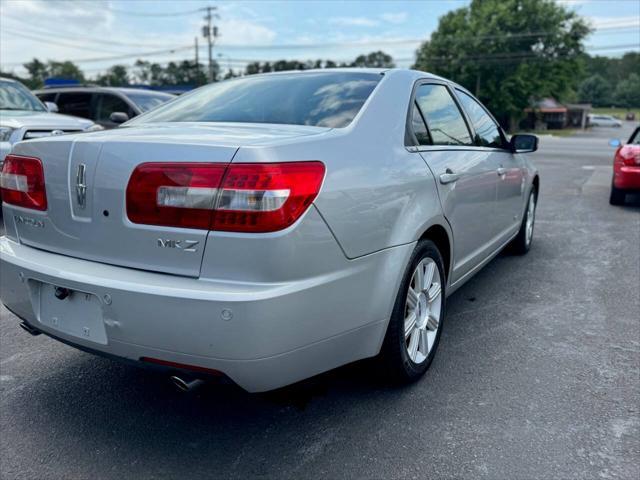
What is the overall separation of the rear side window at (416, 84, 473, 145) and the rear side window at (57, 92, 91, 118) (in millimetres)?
8425

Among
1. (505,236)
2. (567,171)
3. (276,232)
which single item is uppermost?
(276,232)

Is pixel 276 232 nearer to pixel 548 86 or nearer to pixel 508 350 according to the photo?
pixel 508 350

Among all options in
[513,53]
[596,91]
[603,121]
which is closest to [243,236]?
[513,53]

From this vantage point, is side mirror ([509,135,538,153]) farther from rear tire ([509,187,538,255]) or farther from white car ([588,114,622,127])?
white car ([588,114,622,127])

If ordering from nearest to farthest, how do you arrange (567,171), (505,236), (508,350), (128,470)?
1. (128,470)
2. (508,350)
3. (505,236)
4. (567,171)

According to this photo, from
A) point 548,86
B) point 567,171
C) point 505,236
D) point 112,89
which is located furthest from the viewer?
point 548,86

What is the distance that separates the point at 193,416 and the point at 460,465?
121 centimetres

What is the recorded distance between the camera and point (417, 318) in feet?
9.60

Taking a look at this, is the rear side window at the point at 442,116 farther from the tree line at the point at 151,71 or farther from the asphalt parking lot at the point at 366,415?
the tree line at the point at 151,71

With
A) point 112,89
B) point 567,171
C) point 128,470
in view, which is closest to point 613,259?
point 128,470

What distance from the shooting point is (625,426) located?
2527 mm

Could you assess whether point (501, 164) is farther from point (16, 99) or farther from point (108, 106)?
point (108, 106)

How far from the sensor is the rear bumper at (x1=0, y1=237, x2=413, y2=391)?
1.97 metres

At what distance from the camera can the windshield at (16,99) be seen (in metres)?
7.95
